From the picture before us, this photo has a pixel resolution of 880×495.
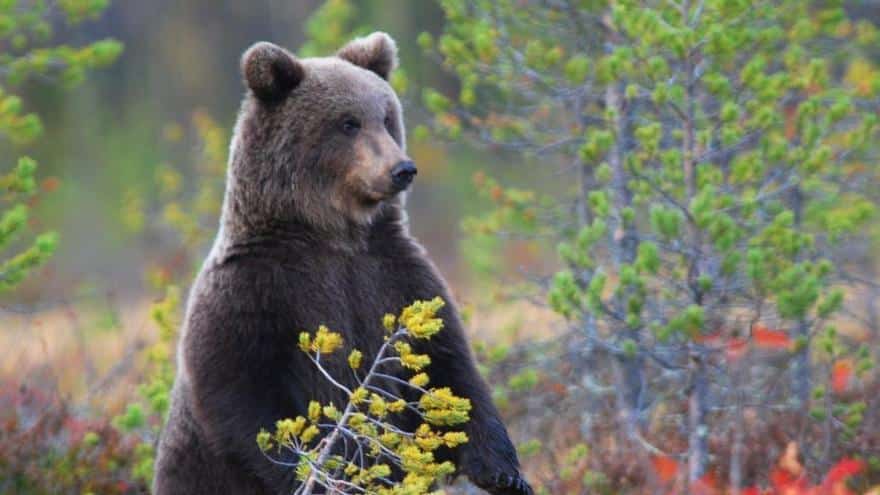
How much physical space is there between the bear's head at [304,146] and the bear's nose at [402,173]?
0.30 ft

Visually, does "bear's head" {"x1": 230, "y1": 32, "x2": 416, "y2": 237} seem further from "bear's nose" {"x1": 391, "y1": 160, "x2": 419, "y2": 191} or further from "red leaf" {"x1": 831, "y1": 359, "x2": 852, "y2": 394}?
"red leaf" {"x1": 831, "y1": 359, "x2": 852, "y2": 394}

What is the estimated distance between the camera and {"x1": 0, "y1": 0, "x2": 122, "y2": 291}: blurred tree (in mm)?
5688

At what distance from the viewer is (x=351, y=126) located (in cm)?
471

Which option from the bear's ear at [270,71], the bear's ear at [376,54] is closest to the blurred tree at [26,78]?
the bear's ear at [270,71]

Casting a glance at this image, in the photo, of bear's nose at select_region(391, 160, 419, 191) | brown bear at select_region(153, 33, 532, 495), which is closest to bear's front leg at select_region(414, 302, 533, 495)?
brown bear at select_region(153, 33, 532, 495)

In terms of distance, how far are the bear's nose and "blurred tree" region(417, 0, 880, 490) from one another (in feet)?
4.10

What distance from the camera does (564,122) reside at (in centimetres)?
786

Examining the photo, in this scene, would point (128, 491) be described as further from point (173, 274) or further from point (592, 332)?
point (173, 274)

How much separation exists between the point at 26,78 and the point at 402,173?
2.84m

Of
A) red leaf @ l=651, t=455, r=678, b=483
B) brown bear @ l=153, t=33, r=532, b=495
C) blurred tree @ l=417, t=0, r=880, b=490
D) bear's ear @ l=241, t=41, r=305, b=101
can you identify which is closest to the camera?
brown bear @ l=153, t=33, r=532, b=495

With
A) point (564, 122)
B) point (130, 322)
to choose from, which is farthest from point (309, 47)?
point (130, 322)

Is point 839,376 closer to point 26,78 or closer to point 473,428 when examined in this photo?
point 473,428

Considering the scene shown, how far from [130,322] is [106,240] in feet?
30.2

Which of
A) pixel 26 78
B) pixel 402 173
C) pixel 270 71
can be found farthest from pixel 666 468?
A: pixel 26 78
